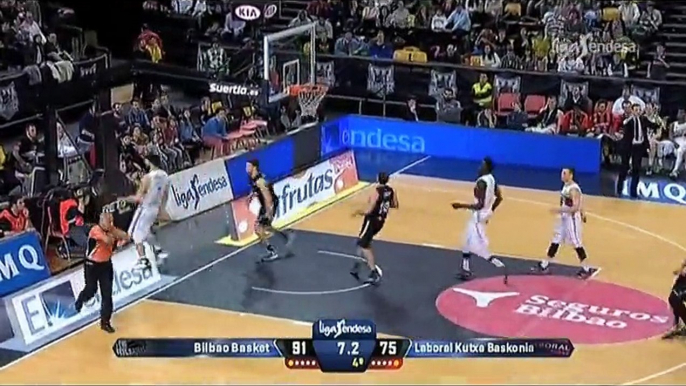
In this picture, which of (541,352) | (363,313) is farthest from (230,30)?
(541,352)

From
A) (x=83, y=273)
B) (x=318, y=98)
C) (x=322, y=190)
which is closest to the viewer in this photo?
(x=83, y=273)

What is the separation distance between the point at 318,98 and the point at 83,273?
455 inches

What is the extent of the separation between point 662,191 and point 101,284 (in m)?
12.4

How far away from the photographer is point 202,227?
24.3 metres

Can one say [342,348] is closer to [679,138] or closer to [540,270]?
[540,270]

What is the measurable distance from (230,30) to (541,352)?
19393mm

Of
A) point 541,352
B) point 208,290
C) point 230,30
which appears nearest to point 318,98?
point 230,30

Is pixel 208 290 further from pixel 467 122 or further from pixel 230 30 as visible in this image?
pixel 230 30

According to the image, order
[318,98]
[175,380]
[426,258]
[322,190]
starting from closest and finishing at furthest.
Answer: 1. [175,380]
2. [426,258]
3. [322,190]
4. [318,98]

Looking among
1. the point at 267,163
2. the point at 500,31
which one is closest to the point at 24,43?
the point at 267,163

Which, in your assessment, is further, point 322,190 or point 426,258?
point 322,190

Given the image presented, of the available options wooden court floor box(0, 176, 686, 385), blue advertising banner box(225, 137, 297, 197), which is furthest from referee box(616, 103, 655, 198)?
blue advertising banner box(225, 137, 297, 197)

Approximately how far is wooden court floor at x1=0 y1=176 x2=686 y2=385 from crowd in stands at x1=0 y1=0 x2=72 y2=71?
8.28 meters

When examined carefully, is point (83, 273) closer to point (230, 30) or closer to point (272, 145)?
point (272, 145)
